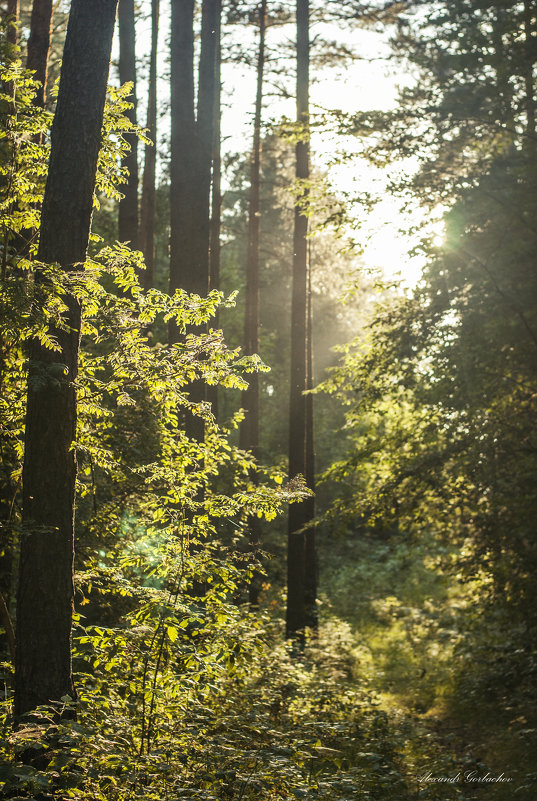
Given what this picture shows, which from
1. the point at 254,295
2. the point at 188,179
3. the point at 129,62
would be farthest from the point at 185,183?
the point at 254,295

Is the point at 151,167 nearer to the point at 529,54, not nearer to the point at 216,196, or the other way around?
the point at 216,196

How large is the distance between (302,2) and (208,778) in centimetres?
1648

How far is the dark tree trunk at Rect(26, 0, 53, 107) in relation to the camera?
10.6 metres

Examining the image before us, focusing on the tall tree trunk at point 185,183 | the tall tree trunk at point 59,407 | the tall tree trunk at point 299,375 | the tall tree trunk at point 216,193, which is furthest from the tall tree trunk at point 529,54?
the tall tree trunk at point 216,193

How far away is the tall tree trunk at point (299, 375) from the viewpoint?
13.4 metres

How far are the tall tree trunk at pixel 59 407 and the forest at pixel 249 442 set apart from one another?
19 mm

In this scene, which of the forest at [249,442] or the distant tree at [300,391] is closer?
the forest at [249,442]

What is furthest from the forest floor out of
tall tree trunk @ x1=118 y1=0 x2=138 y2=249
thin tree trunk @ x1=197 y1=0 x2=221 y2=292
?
tall tree trunk @ x1=118 y1=0 x2=138 y2=249

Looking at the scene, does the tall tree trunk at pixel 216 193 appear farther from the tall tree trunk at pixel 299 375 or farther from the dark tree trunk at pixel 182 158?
the dark tree trunk at pixel 182 158

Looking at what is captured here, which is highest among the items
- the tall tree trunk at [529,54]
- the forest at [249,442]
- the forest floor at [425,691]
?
the tall tree trunk at [529,54]

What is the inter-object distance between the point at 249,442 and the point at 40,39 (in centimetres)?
1097

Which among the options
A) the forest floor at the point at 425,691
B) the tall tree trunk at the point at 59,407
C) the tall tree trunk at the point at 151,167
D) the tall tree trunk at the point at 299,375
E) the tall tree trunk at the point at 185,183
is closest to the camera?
the tall tree trunk at the point at 59,407

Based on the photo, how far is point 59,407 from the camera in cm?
561

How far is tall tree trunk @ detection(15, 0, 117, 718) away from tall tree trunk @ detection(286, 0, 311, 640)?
5.64 meters
